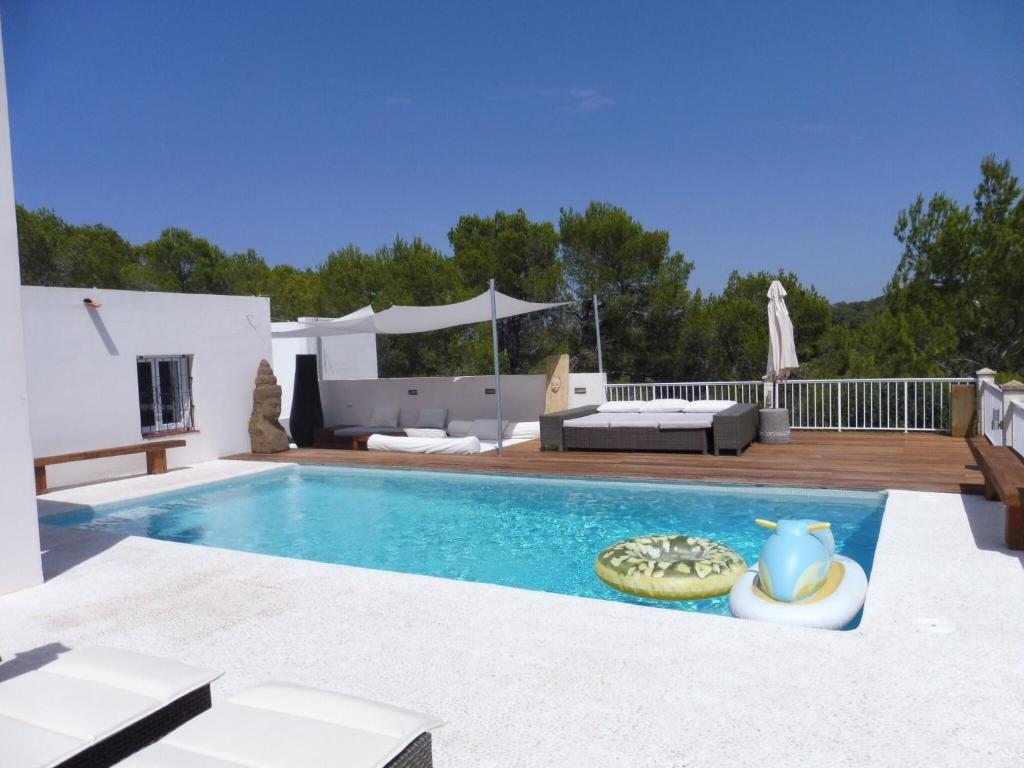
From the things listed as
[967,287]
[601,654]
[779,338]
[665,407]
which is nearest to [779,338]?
[779,338]

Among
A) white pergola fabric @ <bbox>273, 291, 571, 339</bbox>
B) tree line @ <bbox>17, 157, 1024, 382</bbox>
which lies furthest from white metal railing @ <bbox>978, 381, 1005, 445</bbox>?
white pergola fabric @ <bbox>273, 291, 571, 339</bbox>

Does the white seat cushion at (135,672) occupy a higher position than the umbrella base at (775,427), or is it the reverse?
the white seat cushion at (135,672)

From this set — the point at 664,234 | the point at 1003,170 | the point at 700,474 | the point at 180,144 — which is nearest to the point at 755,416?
the point at 700,474

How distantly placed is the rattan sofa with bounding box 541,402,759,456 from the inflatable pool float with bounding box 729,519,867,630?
464cm

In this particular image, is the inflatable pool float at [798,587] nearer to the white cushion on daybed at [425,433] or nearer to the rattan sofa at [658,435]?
the rattan sofa at [658,435]

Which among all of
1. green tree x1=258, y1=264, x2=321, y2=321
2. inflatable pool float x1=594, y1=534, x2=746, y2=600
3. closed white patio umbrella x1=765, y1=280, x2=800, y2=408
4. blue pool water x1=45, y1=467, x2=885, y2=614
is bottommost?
blue pool water x1=45, y1=467, x2=885, y2=614

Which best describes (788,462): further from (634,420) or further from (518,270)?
(518,270)

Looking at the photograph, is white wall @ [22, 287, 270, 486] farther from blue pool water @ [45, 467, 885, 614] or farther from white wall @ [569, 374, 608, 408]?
white wall @ [569, 374, 608, 408]

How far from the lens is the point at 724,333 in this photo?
1878cm

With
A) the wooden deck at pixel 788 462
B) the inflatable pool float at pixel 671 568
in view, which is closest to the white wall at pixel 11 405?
the inflatable pool float at pixel 671 568

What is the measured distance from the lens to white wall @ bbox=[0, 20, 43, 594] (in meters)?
4.14

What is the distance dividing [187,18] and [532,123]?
1046cm

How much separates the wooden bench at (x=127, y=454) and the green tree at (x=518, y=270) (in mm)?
10664

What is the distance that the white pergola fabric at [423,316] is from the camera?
10.1 metres
